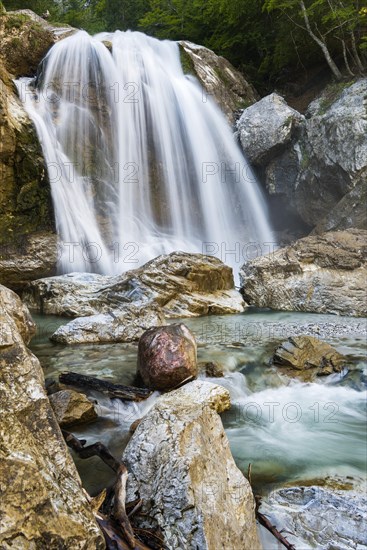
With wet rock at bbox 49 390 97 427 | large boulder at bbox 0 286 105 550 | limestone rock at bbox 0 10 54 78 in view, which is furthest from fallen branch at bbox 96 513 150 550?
limestone rock at bbox 0 10 54 78

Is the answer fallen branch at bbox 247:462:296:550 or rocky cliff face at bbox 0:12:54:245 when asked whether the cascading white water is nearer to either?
rocky cliff face at bbox 0:12:54:245

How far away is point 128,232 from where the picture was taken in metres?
11.5

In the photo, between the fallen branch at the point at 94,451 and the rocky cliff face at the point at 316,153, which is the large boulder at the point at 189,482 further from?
the rocky cliff face at the point at 316,153

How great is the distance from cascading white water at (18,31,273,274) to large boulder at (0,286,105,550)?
8.58m

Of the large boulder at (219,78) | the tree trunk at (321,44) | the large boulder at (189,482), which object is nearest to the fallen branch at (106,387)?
the large boulder at (189,482)

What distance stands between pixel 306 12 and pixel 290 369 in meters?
11.6

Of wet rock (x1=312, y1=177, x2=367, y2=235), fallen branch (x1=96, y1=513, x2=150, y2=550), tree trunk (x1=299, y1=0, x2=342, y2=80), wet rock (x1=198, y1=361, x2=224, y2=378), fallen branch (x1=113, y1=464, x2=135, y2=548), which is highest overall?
tree trunk (x1=299, y1=0, x2=342, y2=80)

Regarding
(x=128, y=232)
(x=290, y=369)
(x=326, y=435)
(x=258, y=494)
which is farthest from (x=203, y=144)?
(x=258, y=494)

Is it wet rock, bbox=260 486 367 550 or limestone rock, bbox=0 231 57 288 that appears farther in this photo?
limestone rock, bbox=0 231 57 288

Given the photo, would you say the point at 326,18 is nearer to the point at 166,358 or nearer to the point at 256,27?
the point at 256,27

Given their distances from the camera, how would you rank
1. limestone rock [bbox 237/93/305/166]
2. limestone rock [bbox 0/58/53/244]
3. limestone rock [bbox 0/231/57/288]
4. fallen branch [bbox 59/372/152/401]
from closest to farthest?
fallen branch [bbox 59/372/152/401], limestone rock [bbox 0/58/53/244], limestone rock [bbox 0/231/57/288], limestone rock [bbox 237/93/305/166]

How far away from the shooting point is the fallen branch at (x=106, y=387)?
12.4ft

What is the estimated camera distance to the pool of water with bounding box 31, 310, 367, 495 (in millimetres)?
3160

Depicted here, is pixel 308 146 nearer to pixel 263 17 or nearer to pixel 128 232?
pixel 128 232
